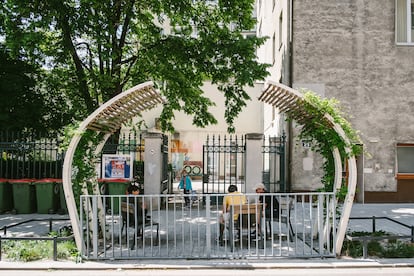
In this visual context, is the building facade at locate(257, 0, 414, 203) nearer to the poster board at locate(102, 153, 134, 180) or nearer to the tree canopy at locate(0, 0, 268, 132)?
the tree canopy at locate(0, 0, 268, 132)

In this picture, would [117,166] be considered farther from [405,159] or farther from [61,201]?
[405,159]

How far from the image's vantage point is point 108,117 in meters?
9.47

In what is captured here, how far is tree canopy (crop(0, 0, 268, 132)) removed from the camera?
15.5m

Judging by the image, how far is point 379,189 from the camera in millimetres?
17688

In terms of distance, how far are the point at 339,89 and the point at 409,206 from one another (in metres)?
5.08

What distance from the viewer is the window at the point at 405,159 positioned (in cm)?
1789

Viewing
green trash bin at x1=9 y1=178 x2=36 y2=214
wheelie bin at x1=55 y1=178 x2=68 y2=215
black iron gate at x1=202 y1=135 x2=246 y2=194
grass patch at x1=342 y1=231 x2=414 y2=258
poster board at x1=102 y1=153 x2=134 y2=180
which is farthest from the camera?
black iron gate at x1=202 y1=135 x2=246 y2=194

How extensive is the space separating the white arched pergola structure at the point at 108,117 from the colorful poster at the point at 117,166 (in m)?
4.31

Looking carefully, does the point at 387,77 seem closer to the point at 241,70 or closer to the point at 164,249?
the point at 241,70

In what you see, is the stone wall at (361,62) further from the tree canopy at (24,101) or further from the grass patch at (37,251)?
the tree canopy at (24,101)

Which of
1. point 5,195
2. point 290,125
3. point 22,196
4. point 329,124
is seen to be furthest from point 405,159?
point 5,195

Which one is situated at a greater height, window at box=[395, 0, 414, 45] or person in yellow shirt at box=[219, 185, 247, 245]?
Result: window at box=[395, 0, 414, 45]

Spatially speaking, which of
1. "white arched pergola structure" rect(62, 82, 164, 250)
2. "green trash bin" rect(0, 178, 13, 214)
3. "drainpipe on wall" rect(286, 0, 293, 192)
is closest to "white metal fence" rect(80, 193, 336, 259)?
"white arched pergola structure" rect(62, 82, 164, 250)

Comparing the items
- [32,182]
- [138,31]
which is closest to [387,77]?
[138,31]
